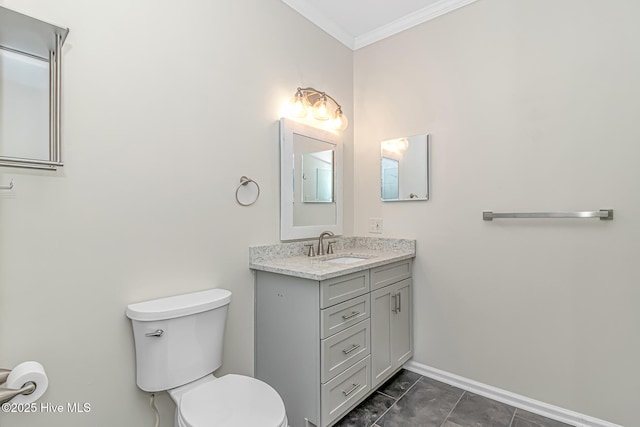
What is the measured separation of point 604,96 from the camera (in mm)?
1632

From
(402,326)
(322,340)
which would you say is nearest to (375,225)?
(402,326)

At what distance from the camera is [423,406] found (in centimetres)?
186

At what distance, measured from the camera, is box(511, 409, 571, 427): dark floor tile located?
5.57 feet

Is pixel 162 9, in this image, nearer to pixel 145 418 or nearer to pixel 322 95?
pixel 322 95

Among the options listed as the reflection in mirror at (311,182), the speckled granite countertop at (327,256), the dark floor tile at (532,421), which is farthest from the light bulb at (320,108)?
the dark floor tile at (532,421)

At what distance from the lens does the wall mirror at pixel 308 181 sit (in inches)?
80.2

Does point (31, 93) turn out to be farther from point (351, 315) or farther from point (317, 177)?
point (351, 315)

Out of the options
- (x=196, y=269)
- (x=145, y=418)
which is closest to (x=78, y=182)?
(x=196, y=269)

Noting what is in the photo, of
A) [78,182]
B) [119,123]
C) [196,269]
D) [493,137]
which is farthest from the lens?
[493,137]

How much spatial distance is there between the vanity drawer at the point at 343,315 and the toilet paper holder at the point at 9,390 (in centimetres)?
106

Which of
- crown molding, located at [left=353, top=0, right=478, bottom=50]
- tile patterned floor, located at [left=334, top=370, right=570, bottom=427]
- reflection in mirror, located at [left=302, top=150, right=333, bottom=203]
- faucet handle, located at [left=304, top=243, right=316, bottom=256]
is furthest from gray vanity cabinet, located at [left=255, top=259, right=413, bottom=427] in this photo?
crown molding, located at [left=353, top=0, right=478, bottom=50]

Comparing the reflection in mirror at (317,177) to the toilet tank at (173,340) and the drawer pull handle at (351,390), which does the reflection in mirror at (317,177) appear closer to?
the toilet tank at (173,340)

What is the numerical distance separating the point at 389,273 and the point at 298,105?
1235 millimetres

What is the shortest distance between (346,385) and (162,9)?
6.72 ft
